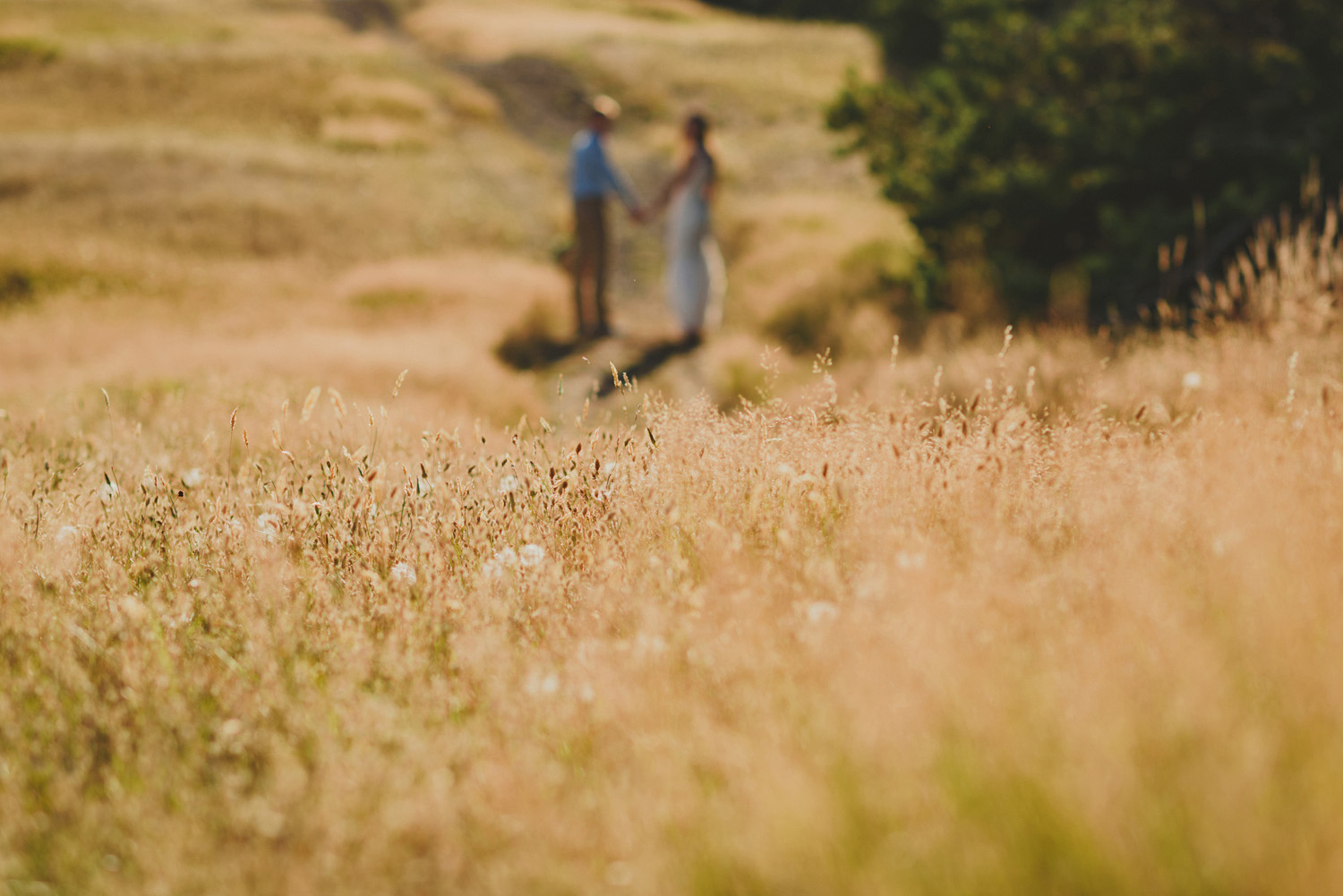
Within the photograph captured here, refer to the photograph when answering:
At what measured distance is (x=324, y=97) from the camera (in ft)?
87.2

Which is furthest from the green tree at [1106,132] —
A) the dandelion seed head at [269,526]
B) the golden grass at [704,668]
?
the dandelion seed head at [269,526]

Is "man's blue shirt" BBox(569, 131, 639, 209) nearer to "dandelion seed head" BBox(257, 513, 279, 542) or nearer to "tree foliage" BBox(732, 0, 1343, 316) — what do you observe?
"tree foliage" BBox(732, 0, 1343, 316)

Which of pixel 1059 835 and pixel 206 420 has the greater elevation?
pixel 1059 835

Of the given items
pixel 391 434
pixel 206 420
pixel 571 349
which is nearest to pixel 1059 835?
pixel 391 434

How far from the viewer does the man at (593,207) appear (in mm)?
10164

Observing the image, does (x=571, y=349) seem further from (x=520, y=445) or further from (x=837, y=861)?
(x=837, y=861)

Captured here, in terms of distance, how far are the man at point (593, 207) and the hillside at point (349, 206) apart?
55 cm

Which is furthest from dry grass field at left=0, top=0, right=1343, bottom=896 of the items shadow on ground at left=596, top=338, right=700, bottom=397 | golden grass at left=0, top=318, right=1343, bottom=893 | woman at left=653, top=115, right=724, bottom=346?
woman at left=653, top=115, right=724, bottom=346

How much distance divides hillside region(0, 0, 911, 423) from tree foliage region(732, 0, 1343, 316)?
1506 mm

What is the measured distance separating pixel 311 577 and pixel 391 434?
1477 mm

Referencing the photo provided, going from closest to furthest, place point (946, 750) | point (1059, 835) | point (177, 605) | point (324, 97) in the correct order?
1. point (1059, 835)
2. point (946, 750)
3. point (177, 605)
4. point (324, 97)

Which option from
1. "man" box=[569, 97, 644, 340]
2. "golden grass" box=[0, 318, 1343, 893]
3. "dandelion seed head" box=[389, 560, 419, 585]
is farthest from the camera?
"man" box=[569, 97, 644, 340]

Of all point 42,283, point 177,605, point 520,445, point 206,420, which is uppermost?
point 520,445

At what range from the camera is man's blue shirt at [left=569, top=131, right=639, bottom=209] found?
33.4 ft
